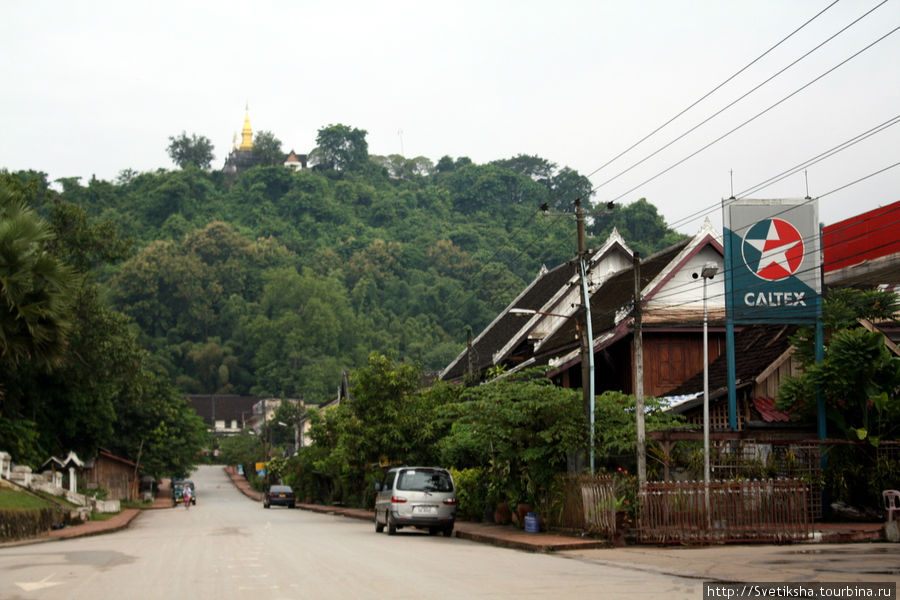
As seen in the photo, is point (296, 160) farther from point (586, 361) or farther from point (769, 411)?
point (586, 361)

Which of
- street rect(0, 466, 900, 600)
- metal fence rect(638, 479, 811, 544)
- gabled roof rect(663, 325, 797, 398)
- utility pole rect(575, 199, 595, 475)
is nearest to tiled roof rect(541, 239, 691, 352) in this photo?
gabled roof rect(663, 325, 797, 398)

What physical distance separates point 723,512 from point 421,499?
24.3 feet

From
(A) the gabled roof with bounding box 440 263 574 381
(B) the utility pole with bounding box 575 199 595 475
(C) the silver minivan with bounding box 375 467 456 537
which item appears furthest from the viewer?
(A) the gabled roof with bounding box 440 263 574 381

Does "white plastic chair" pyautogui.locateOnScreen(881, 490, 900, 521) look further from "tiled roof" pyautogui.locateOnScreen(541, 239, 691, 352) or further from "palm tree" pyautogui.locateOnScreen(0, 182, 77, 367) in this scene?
"palm tree" pyautogui.locateOnScreen(0, 182, 77, 367)

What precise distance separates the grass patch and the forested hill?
6993 centimetres

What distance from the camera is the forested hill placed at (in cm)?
11438

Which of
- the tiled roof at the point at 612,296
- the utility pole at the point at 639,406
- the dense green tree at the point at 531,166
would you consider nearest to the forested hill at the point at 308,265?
the dense green tree at the point at 531,166

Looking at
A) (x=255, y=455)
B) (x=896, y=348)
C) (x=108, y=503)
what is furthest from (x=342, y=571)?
(x=255, y=455)

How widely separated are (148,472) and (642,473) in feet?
158

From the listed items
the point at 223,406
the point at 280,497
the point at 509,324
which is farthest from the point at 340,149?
the point at 509,324

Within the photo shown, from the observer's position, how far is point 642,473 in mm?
18922

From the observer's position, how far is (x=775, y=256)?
21656 millimetres

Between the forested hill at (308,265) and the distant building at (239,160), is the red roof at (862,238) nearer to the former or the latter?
the forested hill at (308,265)

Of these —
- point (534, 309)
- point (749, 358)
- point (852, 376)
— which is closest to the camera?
point (852, 376)
